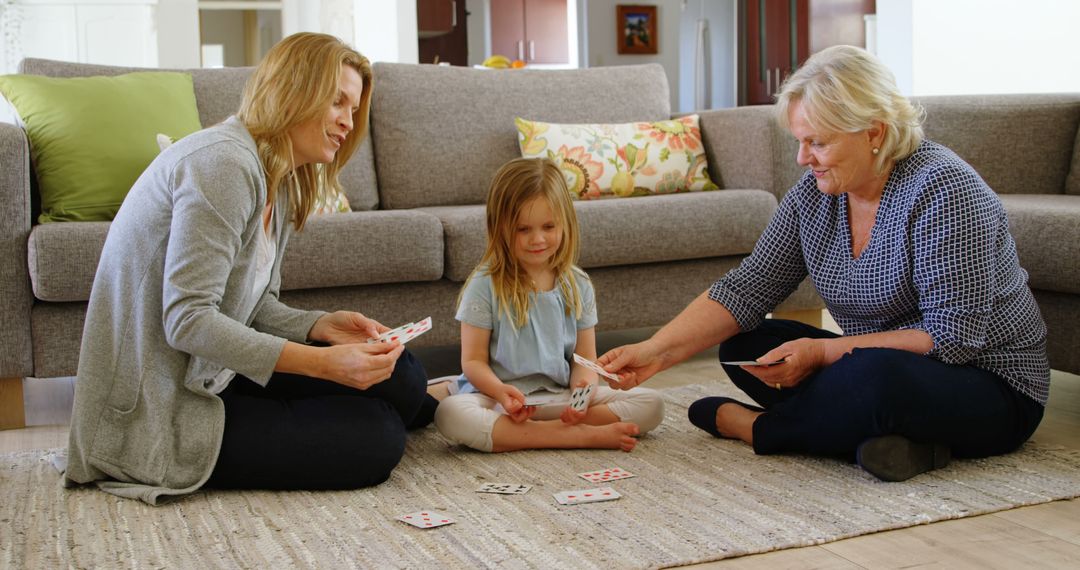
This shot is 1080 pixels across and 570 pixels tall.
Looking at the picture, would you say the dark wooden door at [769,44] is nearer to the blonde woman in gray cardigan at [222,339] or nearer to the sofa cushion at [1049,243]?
the sofa cushion at [1049,243]

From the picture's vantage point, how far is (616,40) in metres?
9.36

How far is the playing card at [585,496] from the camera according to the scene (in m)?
1.87

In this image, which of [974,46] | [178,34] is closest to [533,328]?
[974,46]

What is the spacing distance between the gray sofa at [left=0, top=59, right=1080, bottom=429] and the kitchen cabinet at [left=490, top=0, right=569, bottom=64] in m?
Result: 5.30

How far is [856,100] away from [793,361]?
475mm

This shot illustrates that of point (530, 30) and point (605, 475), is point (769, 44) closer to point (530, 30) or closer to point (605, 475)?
point (530, 30)

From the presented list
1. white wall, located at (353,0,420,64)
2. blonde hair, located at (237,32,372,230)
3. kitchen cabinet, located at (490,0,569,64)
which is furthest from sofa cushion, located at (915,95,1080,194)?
kitchen cabinet, located at (490,0,569,64)

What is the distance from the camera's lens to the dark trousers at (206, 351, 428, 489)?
1.95 m

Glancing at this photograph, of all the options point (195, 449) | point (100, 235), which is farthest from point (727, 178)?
point (195, 449)

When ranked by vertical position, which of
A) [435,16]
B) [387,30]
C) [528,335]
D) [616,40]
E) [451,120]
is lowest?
[528,335]

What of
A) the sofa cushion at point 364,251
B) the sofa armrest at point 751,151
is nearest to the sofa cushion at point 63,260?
the sofa cushion at point 364,251

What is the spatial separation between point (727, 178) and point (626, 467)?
171 cm

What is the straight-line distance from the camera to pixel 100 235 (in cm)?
260

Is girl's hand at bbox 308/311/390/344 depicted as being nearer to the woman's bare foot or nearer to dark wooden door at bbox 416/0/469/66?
the woman's bare foot
